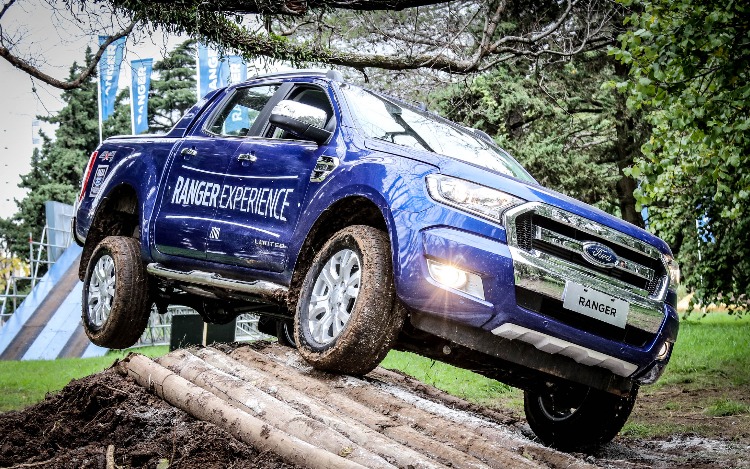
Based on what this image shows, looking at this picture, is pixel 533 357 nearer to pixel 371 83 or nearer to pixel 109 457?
pixel 109 457

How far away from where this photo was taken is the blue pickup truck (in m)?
4.41

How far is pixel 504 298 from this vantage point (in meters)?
4.33

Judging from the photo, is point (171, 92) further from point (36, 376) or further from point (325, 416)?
point (325, 416)

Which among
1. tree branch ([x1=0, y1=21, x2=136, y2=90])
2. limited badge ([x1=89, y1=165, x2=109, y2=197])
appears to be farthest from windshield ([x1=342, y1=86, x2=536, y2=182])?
tree branch ([x1=0, y1=21, x2=136, y2=90])

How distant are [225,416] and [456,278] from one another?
144cm

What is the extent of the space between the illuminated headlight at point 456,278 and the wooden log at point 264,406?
3.15 ft

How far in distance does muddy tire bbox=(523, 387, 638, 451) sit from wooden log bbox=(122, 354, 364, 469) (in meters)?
2.03

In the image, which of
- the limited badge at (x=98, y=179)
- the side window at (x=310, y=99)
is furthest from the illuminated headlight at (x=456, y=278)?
the limited badge at (x=98, y=179)

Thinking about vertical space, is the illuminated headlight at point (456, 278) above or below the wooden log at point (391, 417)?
above

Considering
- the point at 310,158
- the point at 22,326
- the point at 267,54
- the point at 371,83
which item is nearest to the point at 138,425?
the point at 310,158

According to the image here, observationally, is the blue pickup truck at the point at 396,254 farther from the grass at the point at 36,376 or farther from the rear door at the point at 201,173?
the grass at the point at 36,376

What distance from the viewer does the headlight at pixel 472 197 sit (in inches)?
175

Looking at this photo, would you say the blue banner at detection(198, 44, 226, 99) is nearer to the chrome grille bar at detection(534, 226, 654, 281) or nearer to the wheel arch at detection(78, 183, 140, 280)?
the wheel arch at detection(78, 183, 140, 280)

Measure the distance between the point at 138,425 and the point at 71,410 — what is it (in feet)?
2.69
